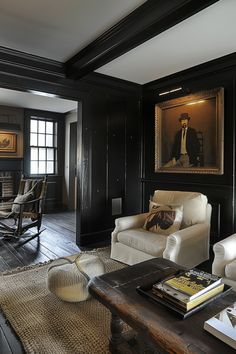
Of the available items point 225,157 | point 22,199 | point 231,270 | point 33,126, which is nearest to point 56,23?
point 225,157

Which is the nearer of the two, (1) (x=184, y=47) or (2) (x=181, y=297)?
(2) (x=181, y=297)

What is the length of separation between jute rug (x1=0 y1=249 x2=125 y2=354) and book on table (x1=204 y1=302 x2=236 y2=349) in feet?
2.80

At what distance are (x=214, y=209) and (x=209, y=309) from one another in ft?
7.49

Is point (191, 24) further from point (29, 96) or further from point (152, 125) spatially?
point (29, 96)

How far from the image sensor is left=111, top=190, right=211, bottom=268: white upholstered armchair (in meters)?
2.47

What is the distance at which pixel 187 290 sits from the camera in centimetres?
134

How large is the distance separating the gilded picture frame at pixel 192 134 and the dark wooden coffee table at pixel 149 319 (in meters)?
2.03

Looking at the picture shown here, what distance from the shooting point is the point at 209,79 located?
342 cm

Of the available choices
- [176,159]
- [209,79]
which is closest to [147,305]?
[176,159]

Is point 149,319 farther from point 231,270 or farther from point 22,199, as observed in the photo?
point 22,199

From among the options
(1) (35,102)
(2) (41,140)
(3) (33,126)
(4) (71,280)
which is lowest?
(4) (71,280)

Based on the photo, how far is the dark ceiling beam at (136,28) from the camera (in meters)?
1.96

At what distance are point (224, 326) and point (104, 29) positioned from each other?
104 inches

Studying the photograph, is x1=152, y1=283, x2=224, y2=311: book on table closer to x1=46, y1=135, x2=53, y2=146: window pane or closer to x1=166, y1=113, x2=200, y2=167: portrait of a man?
x1=166, y1=113, x2=200, y2=167: portrait of a man
